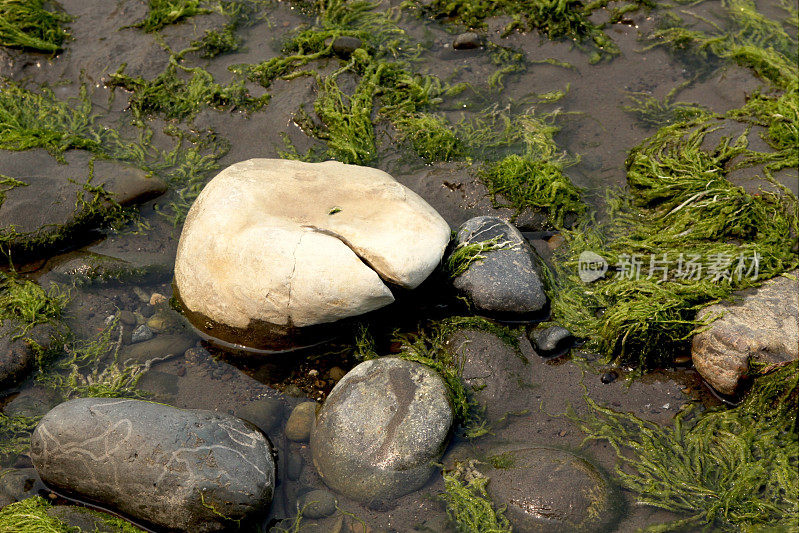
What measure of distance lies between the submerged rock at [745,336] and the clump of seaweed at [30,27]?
6.20m

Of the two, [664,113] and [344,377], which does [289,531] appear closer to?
[344,377]

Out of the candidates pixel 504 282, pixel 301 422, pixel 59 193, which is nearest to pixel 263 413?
pixel 301 422

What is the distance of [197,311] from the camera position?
4559 mm

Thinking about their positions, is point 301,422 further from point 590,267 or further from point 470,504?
point 590,267

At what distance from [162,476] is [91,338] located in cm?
155

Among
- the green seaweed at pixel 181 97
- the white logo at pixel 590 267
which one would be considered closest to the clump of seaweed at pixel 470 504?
the white logo at pixel 590 267

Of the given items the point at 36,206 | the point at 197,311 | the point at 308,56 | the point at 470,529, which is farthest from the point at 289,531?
the point at 308,56

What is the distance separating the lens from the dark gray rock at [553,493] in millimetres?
3715

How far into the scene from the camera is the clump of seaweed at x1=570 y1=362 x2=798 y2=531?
3762 mm

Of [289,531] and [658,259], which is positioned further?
[658,259]

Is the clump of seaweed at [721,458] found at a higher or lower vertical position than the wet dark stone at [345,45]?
lower

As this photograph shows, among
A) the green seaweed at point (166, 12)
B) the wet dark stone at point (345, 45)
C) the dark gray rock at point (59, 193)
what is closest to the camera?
the dark gray rock at point (59, 193)

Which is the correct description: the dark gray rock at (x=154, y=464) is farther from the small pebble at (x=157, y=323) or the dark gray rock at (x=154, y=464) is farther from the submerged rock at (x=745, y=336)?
the submerged rock at (x=745, y=336)

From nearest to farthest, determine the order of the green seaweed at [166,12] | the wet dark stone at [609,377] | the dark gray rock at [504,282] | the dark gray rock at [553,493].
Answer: the dark gray rock at [553,493] → the wet dark stone at [609,377] → the dark gray rock at [504,282] → the green seaweed at [166,12]
